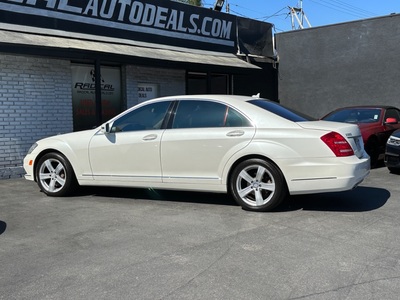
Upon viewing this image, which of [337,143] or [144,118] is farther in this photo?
[144,118]

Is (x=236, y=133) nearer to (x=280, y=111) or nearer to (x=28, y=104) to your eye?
(x=280, y=111)

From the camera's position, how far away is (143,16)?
38.1 ft

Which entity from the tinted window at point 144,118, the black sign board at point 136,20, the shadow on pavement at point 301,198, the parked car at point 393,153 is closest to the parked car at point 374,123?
the parked car at point 393,153

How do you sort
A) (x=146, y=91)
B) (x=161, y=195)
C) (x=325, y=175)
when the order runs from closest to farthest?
(x=325, y=175) → (x=161, y=195) → (x=146, y=91)

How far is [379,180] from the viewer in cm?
799

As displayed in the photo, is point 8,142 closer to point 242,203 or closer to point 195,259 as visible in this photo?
point 242,203

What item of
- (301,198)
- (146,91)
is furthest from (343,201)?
(146,91)

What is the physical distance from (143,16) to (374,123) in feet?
21.4

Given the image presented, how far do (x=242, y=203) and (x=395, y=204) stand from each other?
220cm

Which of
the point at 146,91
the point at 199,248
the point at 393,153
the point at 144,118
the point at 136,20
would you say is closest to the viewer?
the point at 199,248

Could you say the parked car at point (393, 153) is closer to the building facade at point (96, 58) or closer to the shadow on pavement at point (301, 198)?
the shadow on pavement at point (301, 198)

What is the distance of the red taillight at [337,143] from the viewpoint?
5.30 meters

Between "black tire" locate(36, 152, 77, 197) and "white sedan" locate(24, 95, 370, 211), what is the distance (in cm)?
2

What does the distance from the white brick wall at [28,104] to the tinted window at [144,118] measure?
3.83 meters
